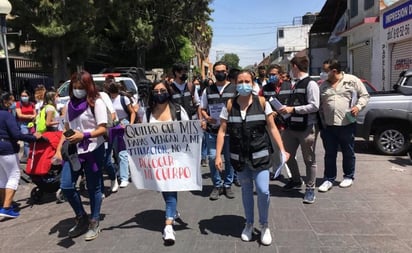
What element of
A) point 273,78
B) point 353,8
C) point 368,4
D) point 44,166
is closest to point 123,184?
point 44,166

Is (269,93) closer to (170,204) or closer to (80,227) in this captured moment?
(170,204)

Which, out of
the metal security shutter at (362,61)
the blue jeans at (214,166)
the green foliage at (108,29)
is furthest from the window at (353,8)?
the blue jeans at (214,166)

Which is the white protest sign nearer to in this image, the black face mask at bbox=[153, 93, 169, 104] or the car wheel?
the black face mask at bbox=[153, 93, 169, 104]

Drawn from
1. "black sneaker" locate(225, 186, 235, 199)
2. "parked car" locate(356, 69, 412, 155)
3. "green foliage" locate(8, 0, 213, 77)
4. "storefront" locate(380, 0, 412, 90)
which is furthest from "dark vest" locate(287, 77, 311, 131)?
"storefront" locate(380, 0, 412, 90)

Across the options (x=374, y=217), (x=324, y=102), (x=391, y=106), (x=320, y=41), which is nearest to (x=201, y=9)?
(x=320, y=41)

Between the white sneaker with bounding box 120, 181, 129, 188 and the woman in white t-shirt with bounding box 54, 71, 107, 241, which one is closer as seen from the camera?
the woman in white t-shirt with bounding box 54, 71, 107, 241

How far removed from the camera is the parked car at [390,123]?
892cm

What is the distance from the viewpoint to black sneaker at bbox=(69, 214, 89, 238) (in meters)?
4.86

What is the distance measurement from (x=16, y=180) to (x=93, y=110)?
209 centimetres

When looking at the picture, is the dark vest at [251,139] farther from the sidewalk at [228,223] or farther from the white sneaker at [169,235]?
the white sneaker at [169,235]

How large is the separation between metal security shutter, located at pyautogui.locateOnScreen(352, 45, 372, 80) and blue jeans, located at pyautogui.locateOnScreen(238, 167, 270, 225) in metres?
19.3

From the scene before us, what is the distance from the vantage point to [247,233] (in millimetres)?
4582

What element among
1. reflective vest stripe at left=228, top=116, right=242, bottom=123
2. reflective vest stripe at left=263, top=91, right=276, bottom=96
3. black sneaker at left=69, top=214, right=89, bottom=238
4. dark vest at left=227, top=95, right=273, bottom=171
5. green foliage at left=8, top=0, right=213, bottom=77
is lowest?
black sneaker at left=69, top=214, right=89, bottom=238

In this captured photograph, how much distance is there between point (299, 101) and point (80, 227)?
3260mm
